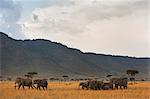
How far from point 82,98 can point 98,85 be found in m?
16.3

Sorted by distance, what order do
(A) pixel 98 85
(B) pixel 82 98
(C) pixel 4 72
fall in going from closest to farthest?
1. (B) pixel 82 98
2. (A) pixel 98 85
3. (C) pixel 4 72

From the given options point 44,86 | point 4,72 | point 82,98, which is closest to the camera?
point 82,98

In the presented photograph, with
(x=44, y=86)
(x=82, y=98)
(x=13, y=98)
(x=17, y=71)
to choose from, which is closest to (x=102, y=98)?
(x=82, y=98)

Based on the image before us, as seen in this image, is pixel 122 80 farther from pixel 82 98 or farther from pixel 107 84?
pixel 82 98

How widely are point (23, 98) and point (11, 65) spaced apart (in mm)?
179107

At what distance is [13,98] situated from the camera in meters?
22.9

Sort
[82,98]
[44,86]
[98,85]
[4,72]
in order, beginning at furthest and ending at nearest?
[4,72], [44,86], [98,85], [82,98]

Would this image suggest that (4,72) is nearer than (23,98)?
No

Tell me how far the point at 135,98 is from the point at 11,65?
180 meters

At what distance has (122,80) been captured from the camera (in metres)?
42.9

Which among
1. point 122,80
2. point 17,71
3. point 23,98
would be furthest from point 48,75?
point 23,98

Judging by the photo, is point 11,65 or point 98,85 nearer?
point 98,85

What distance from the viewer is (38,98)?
2306 centimetres

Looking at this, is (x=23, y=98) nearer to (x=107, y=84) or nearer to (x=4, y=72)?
(x=107, y=84)
